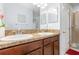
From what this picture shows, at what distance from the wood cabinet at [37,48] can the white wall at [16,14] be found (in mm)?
190

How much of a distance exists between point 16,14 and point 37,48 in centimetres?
44

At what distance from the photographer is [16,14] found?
148 cm

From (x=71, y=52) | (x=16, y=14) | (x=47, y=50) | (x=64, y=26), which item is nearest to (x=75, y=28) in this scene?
(x=64, y=26)

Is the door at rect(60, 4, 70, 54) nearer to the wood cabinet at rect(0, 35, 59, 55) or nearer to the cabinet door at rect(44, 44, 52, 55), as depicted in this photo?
the wood cabinet at rect(0, 35, 59, 55)

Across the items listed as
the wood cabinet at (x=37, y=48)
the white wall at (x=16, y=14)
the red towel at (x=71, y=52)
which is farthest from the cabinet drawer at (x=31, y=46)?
the red towel at (x=71, y=52)

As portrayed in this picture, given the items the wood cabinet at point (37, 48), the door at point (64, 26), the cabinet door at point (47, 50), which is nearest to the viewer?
the wood cabinet at point (37, 48)

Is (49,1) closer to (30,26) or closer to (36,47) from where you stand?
(30,26)

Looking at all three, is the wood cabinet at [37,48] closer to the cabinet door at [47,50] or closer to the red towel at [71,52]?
the cabinet door at [47,50]

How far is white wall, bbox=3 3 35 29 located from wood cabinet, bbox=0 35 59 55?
19cm

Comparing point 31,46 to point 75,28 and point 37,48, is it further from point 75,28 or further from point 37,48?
point 75,28

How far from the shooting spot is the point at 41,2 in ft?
4.95

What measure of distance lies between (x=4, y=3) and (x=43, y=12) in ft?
1.25

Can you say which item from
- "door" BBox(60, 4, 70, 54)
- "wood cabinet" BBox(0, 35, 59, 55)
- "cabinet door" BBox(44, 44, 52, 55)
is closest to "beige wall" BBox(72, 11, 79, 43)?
"door" BBox(60, 4, 70, 54)

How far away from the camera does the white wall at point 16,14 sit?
1442mm
